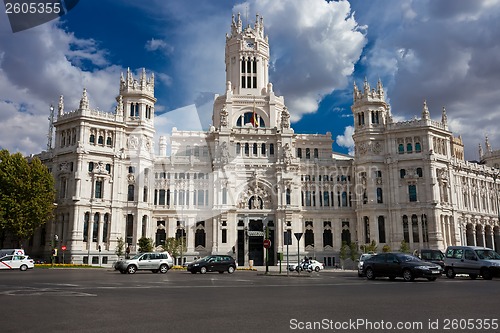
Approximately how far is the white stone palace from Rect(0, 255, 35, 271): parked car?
17311 millimetres

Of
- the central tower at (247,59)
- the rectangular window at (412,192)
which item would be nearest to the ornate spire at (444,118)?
the rectangular window at (412,192)

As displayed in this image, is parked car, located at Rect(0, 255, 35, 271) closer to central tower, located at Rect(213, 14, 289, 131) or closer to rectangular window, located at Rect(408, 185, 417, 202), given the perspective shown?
central tower, located at Rect(213, 14, 289, 131)

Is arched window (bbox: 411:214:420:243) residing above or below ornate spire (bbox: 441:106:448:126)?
below

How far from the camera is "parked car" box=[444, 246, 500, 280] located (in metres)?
29.8

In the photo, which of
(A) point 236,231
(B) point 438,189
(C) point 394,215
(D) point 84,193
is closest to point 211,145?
(A) point 236,231

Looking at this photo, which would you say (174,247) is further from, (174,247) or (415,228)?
(415,228)

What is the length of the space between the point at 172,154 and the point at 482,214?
193 feet

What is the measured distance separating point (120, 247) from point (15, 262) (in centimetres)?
1790

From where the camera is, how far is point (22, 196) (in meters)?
61.0

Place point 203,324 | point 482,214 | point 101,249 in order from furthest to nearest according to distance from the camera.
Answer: point 482,214
point 101,249
point 203,324

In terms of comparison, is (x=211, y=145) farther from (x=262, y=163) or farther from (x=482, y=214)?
(x=482, y=214)

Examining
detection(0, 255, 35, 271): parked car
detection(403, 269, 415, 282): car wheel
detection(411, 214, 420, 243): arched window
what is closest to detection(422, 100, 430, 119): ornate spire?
detection(411, 214, 420, 243): arched window

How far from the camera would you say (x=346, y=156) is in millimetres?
86562

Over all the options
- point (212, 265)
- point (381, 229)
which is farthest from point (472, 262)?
point (381, 229)
